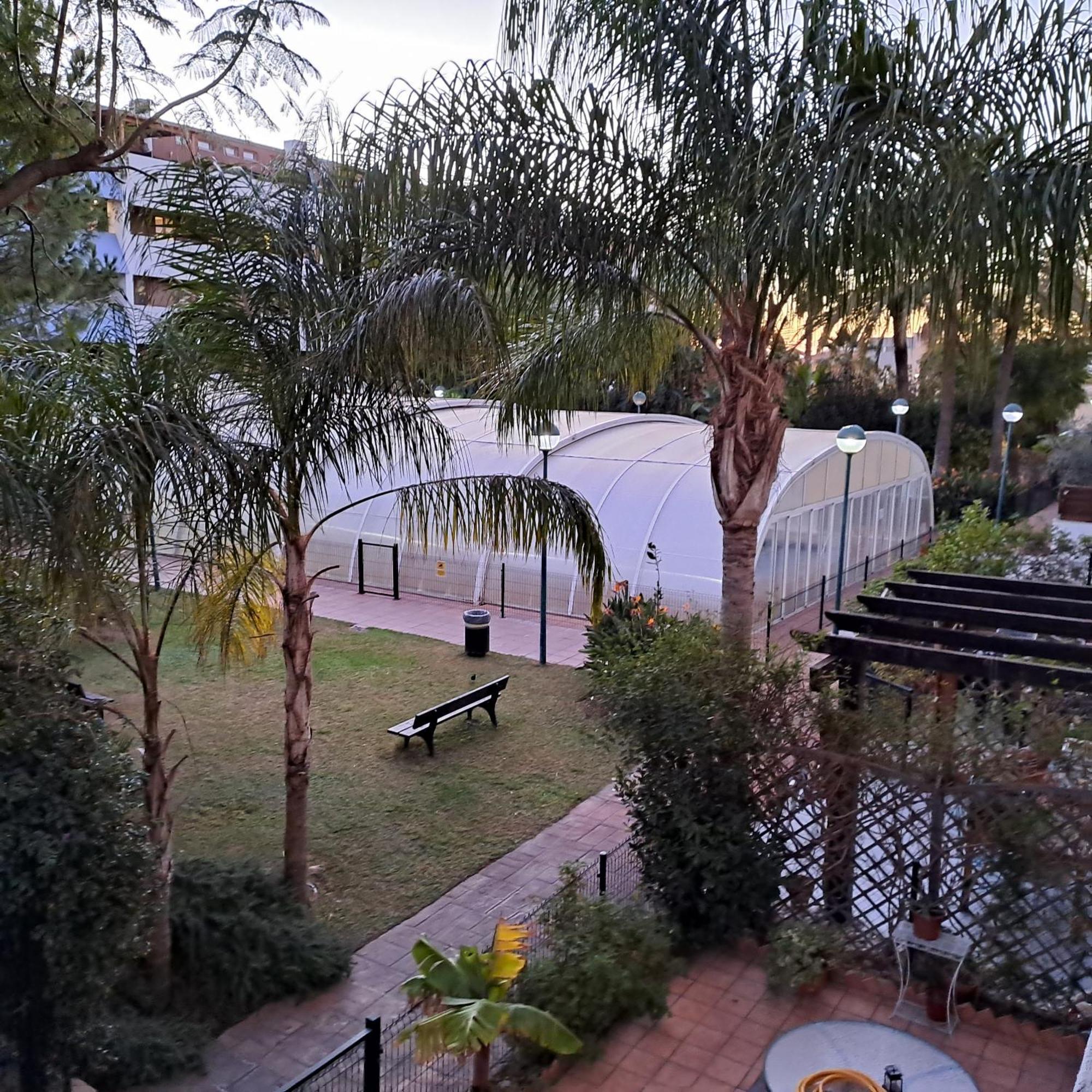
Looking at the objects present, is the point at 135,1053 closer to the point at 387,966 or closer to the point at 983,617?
the point at 387,966

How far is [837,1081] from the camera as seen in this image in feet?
14.3

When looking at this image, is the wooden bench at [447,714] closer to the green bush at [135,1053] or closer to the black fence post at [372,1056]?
the green bush at [135,1053]

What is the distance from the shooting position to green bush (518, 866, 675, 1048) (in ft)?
17.6

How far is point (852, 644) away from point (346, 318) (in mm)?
4077

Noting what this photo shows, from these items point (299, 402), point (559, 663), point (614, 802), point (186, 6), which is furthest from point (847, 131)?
point (559, 663)

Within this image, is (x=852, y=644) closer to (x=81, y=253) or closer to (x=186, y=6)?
(x=186, y=6)

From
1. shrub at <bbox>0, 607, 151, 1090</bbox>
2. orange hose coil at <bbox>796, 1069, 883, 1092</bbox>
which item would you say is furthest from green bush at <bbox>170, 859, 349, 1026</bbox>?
orange hose coil at <bbox>796, 1069, 883, 1092</bbox>

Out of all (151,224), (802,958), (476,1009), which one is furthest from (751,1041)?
(151,224)

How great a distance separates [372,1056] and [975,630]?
665 cm

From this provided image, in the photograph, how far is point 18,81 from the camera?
24.9 feet

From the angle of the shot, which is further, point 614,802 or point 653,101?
point 614,802

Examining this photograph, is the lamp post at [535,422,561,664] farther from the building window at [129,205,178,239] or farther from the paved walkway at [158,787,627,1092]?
the building window at [129,205,178,239]

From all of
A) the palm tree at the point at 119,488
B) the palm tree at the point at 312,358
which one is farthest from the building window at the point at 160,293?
the palm tree at the point at 119,488

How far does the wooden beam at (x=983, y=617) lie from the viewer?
7375 millimetres
